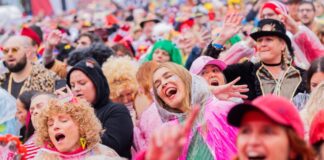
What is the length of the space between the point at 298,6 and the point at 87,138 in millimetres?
5857

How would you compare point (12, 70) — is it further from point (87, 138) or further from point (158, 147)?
point (158, 147)

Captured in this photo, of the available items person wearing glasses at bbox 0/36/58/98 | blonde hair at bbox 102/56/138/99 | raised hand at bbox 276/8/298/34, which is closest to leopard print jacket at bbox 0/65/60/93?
person wearing glasses at bbox 0/36/58/98

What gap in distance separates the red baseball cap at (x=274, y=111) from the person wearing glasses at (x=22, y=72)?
5.12m

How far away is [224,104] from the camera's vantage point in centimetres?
658

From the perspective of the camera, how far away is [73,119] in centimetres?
656

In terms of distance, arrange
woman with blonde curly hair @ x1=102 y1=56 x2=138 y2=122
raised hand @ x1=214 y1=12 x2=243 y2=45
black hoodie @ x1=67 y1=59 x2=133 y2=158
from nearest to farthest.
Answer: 1. black hoodie @ x1=67 y1=59 x2=133 y2=158
2. raised hand @ x1=214 y1=12 x2=243 y2=45
3. woman with blonde curly hair @ x1=102 y1=56 x2=138 y2=122

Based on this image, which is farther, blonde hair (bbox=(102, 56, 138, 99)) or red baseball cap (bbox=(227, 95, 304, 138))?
blonde hair (bbox=(102, 56, 138, 99))

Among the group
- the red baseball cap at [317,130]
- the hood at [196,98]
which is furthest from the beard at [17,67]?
the red baseball cap at [317,130]

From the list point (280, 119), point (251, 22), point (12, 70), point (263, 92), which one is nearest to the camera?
point (280, 119)

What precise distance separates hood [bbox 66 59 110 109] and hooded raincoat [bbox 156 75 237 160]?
1.13m

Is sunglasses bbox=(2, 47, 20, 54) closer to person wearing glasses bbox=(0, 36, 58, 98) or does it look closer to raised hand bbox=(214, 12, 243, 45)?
person wearing glasses bbox=(0, 36, 58, 98)

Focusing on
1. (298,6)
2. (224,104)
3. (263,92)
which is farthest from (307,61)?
(298,6)

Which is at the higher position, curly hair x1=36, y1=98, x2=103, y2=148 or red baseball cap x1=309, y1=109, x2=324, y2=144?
curly hair x1=36, y1=98, x2=103, y2=148

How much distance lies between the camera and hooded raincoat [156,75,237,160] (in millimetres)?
6324
